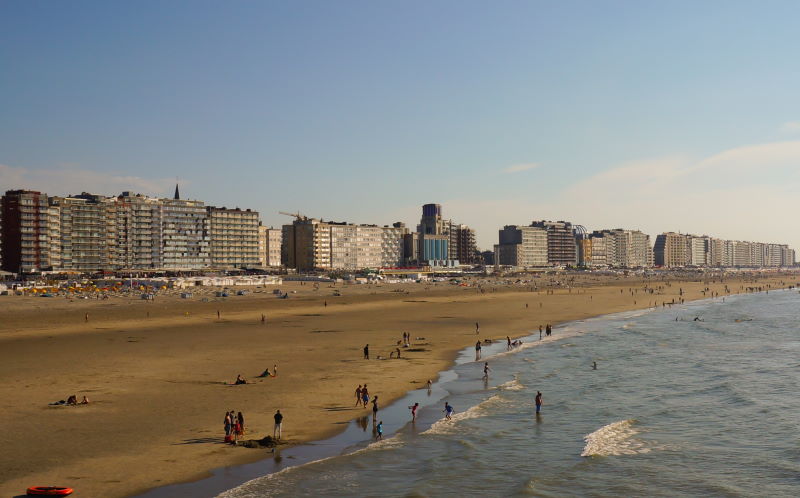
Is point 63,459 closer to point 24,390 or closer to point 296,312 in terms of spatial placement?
point 24,390

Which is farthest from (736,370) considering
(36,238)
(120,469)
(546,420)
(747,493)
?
(36,238)

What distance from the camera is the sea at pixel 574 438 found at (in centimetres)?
2111

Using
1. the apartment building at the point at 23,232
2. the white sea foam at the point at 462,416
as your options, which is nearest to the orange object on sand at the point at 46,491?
the white sea foam at the point at 462,416

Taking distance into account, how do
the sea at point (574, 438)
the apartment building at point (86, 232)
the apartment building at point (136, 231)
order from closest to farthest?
the sea at point (574, 438), the apartment building at point (86, 232), the apartment building at point (136, 231)

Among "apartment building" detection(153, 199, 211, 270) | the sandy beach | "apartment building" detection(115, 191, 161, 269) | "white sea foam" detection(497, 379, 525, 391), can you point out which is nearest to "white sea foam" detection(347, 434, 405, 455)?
the sandy beach

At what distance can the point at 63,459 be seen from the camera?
21906mm

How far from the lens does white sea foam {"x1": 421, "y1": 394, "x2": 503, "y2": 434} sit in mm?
27359

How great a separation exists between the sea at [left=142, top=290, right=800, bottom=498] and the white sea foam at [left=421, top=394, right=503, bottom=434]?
0.29 ft

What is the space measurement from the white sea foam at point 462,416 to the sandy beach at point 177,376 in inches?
151

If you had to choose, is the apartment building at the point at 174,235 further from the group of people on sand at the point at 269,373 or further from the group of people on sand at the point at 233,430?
the group of people on sand at the point at 233,430

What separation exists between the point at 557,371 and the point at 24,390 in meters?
29.5

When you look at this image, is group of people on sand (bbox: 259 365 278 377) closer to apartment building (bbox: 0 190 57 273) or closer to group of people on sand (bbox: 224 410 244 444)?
group of people on sand (bbox: 224 410 244 444)

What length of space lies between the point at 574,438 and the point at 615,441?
156cm

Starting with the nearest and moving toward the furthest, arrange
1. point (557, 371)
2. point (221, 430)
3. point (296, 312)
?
point (221, 430) → point (557, 371) → point (296, 312)
